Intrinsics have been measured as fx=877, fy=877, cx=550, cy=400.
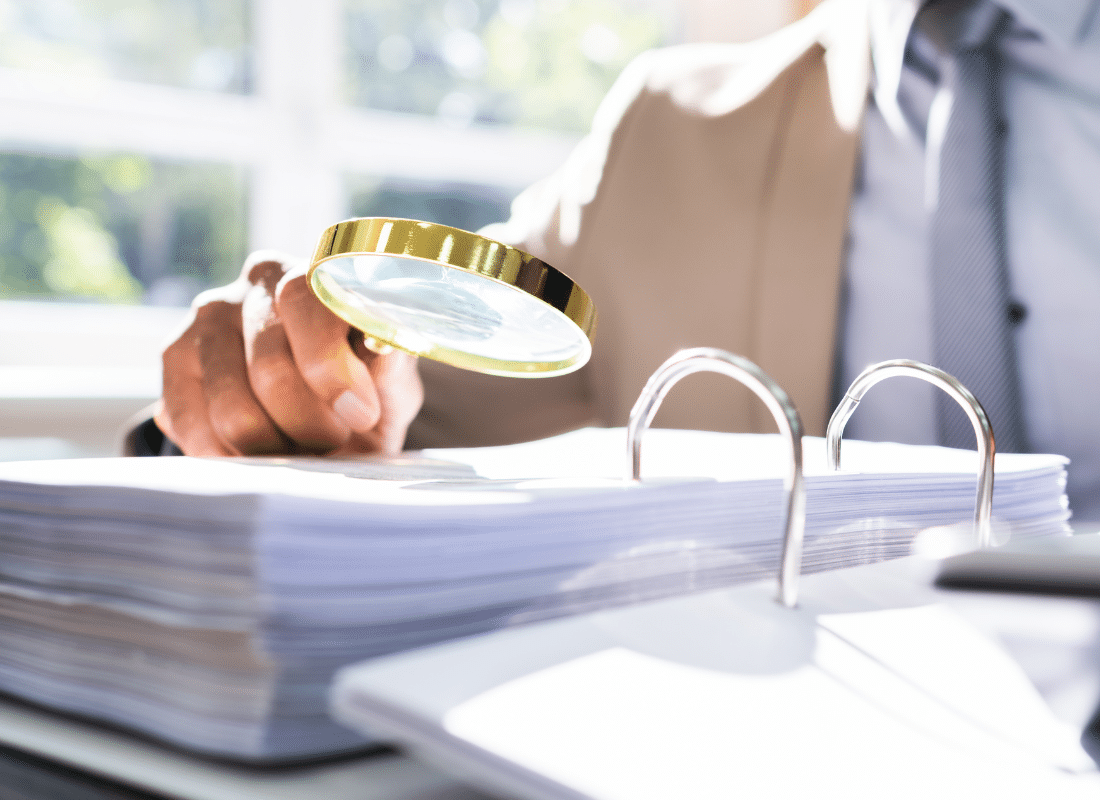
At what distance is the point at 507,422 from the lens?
3.40 ft

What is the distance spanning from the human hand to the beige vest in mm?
377

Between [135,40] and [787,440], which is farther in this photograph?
[135,40]

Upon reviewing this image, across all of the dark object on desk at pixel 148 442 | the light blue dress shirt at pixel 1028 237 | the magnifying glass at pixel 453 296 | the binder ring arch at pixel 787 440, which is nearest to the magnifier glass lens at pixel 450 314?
the magnifying glass at pixel 453 296

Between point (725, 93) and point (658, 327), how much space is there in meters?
0.33

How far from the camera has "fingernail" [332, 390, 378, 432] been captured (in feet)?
1.81

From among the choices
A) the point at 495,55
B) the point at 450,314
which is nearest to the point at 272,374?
the point at 450,314

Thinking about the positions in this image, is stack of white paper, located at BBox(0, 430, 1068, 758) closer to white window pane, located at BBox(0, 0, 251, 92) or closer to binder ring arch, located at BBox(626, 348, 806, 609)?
binder ring arch, located at BBox(626, 348, 806, 609)

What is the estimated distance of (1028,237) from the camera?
857 millimetres

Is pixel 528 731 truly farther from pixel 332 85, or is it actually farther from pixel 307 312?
pixel 332 85

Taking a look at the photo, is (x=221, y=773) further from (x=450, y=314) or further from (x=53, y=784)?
(x=450, y=314)

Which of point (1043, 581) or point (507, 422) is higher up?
point (1043, 581)

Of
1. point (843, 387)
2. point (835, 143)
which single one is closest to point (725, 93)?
point (835, 143)

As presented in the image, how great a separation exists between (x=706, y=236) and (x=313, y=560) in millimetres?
933

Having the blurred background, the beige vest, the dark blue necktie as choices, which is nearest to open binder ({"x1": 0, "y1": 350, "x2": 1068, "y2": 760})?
the dark blue necktie
